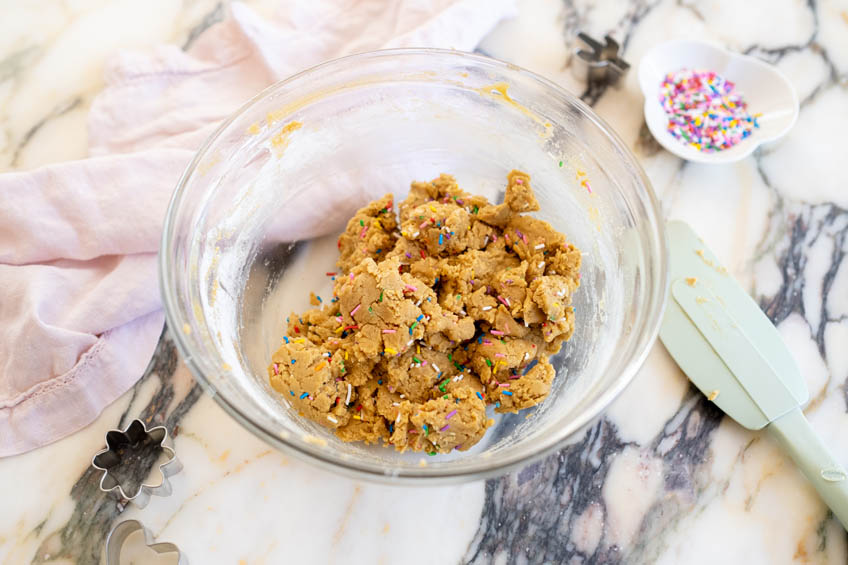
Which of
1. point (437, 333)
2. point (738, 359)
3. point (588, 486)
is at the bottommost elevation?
point (588, 486)

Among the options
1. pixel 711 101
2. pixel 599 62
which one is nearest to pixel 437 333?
pixel 599 62

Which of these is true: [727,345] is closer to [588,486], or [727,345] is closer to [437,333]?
[588,486]

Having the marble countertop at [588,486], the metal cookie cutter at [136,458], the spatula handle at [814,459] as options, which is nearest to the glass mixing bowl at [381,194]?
the marble countertop at [588,486]

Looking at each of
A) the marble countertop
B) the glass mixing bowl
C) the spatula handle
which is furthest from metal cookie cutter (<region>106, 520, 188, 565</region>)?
Answer: the spatula handle

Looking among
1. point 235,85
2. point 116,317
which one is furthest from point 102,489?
point 235,85

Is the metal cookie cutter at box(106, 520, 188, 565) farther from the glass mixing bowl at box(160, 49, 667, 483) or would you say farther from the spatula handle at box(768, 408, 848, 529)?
the spatula handle at box(768, 408, 848, 529)

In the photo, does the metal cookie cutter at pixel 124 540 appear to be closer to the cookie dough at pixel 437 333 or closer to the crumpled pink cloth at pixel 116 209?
the crumpled pink cloth at pixel 116 209
